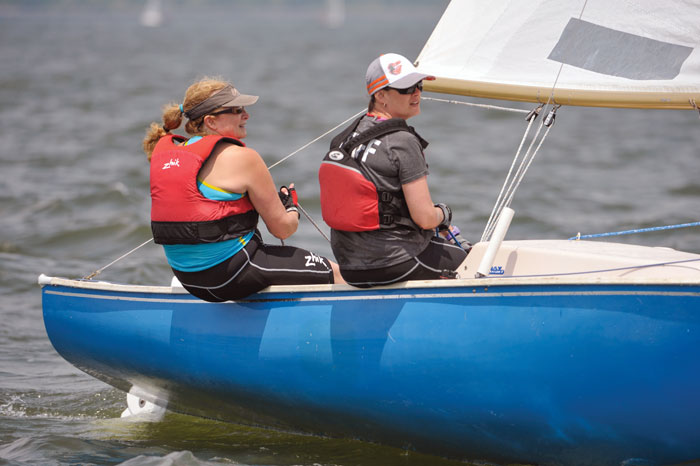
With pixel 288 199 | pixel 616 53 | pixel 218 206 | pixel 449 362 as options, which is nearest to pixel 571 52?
pixel 616 53

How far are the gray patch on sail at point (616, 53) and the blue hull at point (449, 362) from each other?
4.02 feet

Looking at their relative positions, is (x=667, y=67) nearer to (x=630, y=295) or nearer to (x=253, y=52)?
(x=630, y=295)

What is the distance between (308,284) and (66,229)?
225 inches

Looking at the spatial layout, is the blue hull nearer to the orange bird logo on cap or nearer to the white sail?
the orange bird logo on cap

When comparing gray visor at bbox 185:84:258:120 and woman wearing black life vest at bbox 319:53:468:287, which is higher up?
gray visor at bbox 185:84:258:120

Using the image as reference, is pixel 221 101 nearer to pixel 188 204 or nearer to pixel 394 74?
pixel 188 204

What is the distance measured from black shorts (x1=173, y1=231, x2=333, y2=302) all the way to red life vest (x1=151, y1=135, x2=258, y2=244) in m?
0.12

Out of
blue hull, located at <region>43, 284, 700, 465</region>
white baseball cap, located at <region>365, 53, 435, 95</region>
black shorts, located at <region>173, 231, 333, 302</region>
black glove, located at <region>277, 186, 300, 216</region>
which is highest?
white baseball cap, located at <region>365, 53, 435, 95</region>

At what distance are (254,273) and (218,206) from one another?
0.32m

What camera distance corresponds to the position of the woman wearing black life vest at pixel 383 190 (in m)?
3.56

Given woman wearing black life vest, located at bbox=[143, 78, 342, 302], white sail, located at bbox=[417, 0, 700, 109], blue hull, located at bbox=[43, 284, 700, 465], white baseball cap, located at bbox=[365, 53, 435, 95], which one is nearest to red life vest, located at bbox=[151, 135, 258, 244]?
woman wearing black life vest, located at bbox=[143, 78, 342, 302]

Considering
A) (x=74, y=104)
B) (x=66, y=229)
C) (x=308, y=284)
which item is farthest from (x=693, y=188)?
(x=74, y=104)

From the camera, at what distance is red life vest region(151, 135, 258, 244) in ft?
12.3

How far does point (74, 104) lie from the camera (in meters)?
20.7
